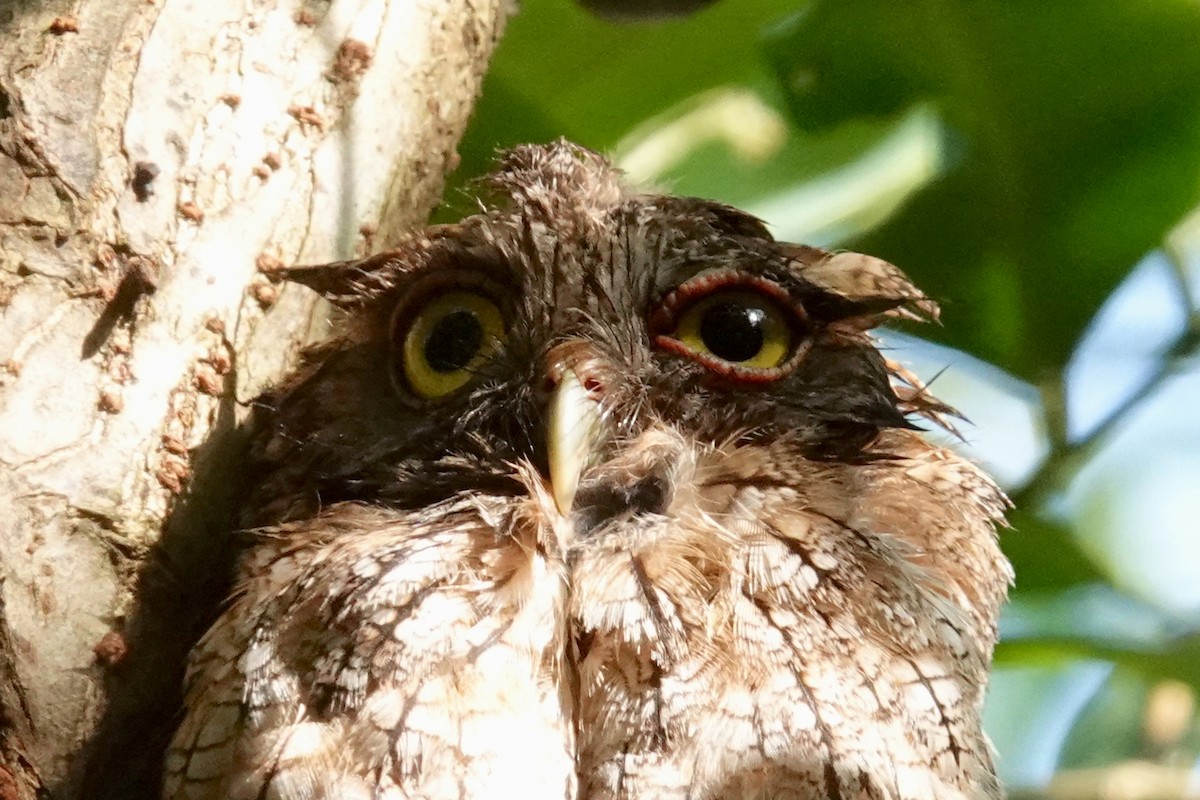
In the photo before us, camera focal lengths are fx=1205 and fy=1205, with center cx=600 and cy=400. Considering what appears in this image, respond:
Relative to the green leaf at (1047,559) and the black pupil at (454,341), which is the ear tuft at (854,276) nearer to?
the black pupil at (454,341)

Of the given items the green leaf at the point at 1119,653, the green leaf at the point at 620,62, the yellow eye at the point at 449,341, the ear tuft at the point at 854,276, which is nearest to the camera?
the yellow eye at the point at 449,341

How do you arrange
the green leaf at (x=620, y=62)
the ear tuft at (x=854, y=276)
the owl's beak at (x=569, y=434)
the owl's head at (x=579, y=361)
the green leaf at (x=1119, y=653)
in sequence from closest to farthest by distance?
1. the owl's beak at (x=569, y=434)
2. the owl's head at (x=579, y=361)
3. the ear tuft at (x=854, y=276)
4. the green leaf at (x=1119, y=653)
5. the green leaf at (x=620, y=62)

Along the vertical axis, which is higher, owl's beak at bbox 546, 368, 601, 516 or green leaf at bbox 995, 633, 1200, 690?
green leaf at bbox 995, 633, 1200, 690

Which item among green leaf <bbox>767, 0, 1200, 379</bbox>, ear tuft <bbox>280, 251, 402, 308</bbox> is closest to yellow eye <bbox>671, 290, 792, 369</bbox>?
ear tuft <bbox>280, 251, 402, 308</bbox>

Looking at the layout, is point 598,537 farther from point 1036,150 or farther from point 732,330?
point 1036,150

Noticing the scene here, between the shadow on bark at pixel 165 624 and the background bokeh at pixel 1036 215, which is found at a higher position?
the background bokeh at pixel 1036 215

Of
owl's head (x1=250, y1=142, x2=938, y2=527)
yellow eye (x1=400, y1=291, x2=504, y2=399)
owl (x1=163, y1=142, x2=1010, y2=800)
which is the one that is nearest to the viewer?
owl (x1=163, y1=142, x2=1010, y2=800)

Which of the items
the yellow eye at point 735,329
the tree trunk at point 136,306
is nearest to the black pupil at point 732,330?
the yellow eye at point 735,329

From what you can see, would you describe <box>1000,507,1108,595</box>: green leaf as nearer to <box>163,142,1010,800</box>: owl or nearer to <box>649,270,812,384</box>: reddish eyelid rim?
<box>163,142,1010,800</box>: owl
